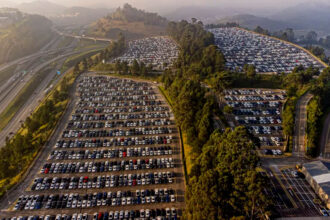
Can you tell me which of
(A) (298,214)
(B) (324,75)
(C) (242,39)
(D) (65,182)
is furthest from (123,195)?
(C) (242,39)

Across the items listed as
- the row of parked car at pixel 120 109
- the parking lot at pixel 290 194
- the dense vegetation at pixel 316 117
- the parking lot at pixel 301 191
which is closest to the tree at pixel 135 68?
the row of parked car at pixel 120 109

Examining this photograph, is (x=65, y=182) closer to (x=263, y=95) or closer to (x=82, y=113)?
(x=82, y=113)

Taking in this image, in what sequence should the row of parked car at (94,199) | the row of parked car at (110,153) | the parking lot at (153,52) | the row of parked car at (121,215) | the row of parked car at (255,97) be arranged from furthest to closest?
the parking lot at (153,52), the row of parked car at (255,97), the row of parked car at (110,153), the row of parked car at (94,199), the row of parked car at (121,215)

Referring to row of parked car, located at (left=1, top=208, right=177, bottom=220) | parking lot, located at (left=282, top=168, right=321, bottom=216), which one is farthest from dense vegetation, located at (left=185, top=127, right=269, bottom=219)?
parking lot, located at (left=282, top=168, right=321, bottom=216)

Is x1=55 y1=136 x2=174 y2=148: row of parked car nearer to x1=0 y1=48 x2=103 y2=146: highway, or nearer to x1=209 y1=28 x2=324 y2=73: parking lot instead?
x1=0 y1=48 x2=103 y2=146: highway

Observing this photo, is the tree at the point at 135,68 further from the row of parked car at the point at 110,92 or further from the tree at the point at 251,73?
the tree at the point at 251,73
